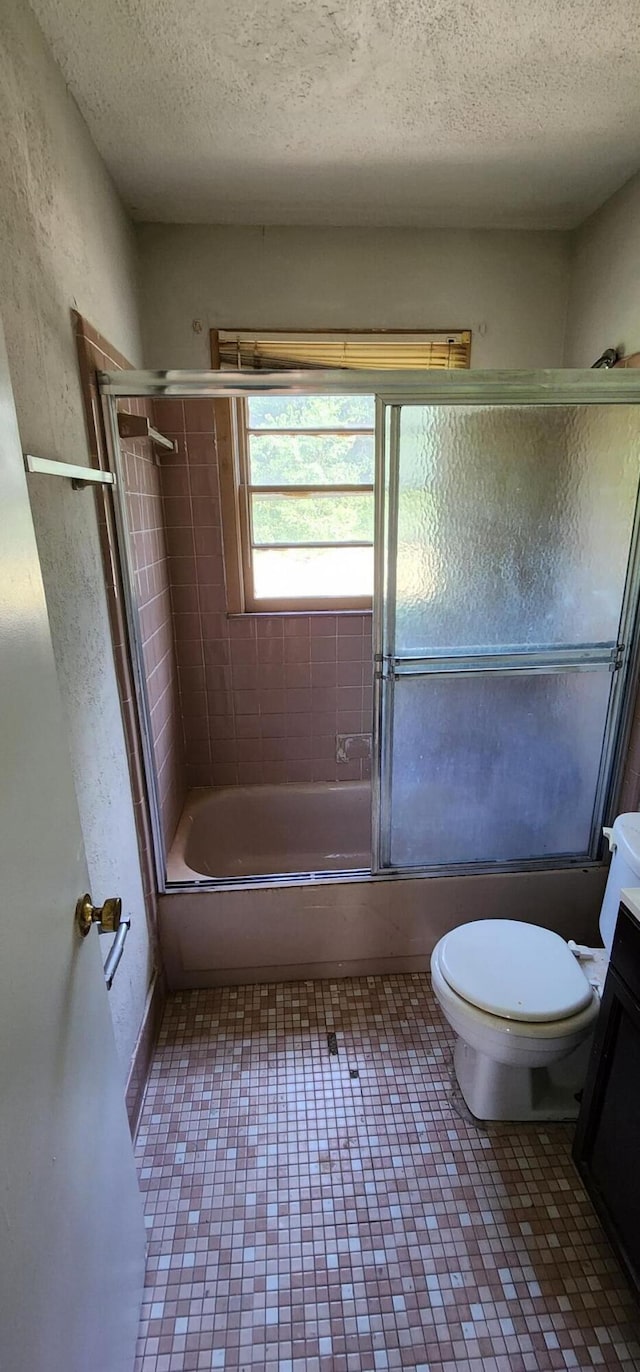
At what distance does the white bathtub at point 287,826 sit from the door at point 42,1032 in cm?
171

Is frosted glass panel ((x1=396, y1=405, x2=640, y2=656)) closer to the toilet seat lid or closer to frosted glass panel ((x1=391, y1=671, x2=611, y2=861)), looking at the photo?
frosted glass panel ((x1=391, y1=671, x2=611, y2=861))

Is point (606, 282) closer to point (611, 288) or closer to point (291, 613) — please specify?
point (611, 288)

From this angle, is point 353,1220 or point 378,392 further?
point 378,392

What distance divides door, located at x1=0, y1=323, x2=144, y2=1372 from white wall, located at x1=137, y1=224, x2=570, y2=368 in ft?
5.63

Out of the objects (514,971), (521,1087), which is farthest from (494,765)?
(521,1087)

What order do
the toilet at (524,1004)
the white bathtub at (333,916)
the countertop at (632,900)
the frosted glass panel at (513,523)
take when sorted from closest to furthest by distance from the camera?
1. the countertop at (632,900)
2. the toilet at (524,1004)
3. the frosted glass panel at (513,523)
4. the white bathtub at (333,916)

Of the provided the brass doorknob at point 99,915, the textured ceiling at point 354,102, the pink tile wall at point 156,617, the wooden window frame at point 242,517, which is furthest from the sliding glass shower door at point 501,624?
the brass doorknob at point 99,915

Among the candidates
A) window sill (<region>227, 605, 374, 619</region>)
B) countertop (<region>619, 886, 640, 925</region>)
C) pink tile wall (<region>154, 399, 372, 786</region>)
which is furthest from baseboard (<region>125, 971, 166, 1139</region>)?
window sill (<region>227, 605, 374, 619</region>)

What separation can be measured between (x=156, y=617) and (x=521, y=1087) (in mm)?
1852

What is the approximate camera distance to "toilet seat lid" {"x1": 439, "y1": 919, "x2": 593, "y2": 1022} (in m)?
1.42

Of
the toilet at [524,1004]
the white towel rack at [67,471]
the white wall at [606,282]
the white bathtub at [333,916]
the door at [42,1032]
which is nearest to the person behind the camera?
the door at [42,1032]

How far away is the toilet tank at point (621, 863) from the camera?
1.43 metres

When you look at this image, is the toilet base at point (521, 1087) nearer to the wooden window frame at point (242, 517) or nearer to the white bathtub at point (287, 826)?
the white bathtub at point (287, 826)

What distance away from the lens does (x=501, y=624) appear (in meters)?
Answer: 1.81
